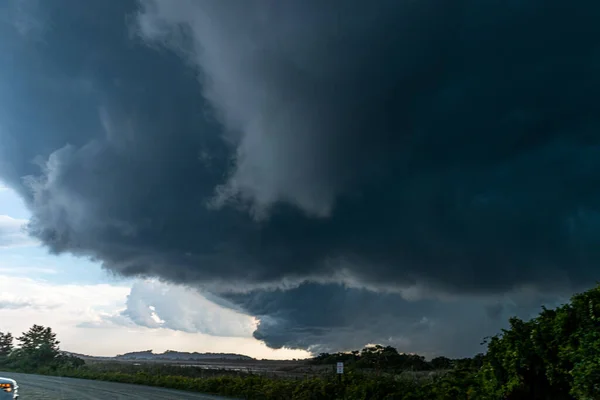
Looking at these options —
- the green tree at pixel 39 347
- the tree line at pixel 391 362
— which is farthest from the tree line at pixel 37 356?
the tree line at pixel 391 362

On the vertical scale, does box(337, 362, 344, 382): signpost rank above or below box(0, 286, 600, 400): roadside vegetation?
above

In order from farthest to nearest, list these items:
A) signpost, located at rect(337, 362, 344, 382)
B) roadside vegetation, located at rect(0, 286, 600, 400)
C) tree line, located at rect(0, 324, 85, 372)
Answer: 1. tree line, located at rect(0, 324, 85, 372)
2. signpost, located at rect(337, 362, 344, 382)
3. roadside vegetation, located at rect(0, 286, 600, 400)

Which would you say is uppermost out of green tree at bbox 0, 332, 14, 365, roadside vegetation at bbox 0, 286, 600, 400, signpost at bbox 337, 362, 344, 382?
green tree at bbox 0, 332, 14, 365

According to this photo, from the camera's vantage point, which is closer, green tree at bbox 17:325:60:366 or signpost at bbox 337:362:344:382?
signpost at bbox 337:362:344:382

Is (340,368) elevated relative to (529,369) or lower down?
elevated

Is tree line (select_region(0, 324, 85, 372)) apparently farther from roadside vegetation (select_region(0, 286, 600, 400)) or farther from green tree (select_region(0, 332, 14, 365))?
roadside vegetation (select_region(0, 286, 600, 400))

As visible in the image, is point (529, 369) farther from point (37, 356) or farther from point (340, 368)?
point (37, 356)

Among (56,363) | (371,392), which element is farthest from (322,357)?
(371,392)

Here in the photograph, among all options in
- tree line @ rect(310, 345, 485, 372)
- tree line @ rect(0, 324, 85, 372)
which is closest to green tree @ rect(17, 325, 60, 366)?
tree line @ rect(0, 324, 85, 372)

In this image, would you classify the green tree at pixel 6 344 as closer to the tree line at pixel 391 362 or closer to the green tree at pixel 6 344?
the green tree at pixel 6 344

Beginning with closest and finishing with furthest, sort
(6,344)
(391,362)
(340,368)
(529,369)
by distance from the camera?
(529,369) → (340,368) → (391,362) → (6,344)

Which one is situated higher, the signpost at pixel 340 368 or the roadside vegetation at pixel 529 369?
the signpost at pixel 340 368

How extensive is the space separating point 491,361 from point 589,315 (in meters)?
3.77

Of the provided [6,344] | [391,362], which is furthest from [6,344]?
[391,362]
